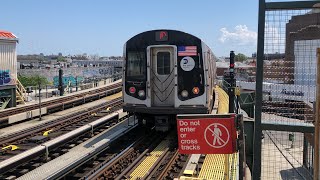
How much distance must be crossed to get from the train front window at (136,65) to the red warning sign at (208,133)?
6807mm

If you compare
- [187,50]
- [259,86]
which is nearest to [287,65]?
[259,86]

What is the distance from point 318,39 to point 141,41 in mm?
6329

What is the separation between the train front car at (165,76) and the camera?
427 inches

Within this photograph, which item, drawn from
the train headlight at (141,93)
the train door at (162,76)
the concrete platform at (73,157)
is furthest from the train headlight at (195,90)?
the concrete platform at (73,157)

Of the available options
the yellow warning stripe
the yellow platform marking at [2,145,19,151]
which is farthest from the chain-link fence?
the yellow warning stripe

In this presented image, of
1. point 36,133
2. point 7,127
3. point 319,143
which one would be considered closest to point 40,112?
point 7,127

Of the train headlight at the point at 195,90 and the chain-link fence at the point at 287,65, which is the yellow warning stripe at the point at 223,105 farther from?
the chain-link fence at the point at 287,65

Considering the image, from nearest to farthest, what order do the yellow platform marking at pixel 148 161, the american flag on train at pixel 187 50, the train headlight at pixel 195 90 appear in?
the yellow platform marking at pixel 148 161 < the american flag on train at pixel 187 50 < the train headlight at pixel 195 90

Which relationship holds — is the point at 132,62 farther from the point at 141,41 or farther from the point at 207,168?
the point at 207,168

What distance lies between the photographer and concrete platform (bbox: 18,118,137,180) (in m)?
7.74

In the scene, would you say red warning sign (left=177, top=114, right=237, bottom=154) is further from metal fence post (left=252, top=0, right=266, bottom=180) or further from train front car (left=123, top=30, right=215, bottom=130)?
train front car (left=123, top=30, right=215, bottom=130)

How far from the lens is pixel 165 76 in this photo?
11.2 meters

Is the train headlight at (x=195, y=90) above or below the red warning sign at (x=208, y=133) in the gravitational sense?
above

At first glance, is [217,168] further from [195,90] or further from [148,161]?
[195,90]
